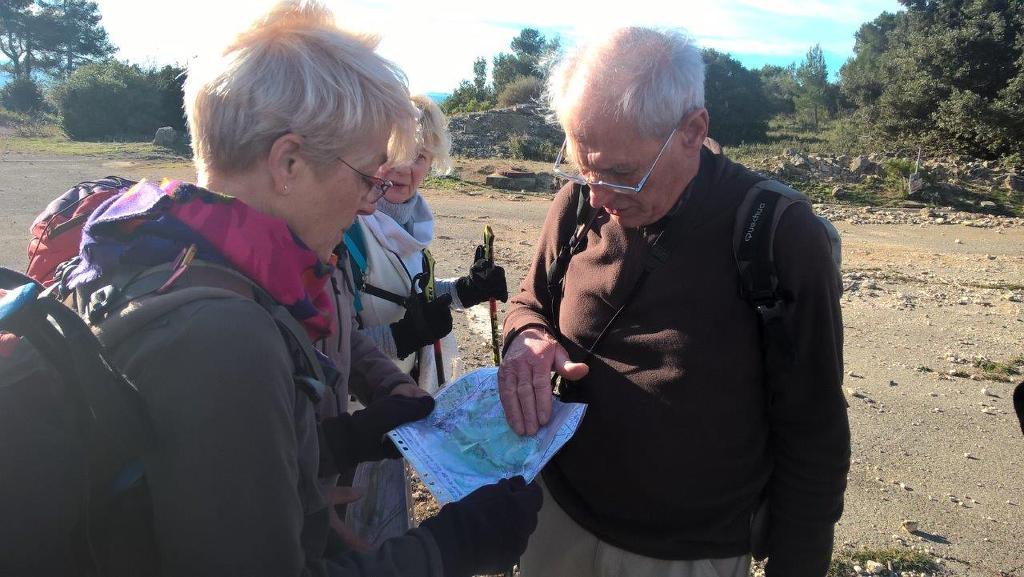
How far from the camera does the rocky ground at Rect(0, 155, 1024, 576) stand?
3422 mm

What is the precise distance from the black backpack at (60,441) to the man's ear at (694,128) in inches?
60.1

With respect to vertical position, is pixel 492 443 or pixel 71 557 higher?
pixel 71 557

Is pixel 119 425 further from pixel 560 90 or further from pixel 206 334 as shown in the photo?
pixel 560 90

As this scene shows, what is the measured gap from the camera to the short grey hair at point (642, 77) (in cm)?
196

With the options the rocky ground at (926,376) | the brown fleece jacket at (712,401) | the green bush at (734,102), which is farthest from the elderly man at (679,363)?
the green bush at (734,102)

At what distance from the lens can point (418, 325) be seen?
118 inches

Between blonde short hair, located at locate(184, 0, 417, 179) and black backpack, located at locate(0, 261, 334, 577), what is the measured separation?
44cm

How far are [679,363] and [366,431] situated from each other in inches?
32.7

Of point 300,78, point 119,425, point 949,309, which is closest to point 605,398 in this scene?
point 300,78

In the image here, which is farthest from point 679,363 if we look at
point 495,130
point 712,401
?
point 495,130

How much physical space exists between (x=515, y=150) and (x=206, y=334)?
2064 centimetres

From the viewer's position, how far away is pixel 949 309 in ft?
22.2

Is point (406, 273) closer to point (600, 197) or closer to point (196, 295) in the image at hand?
point (600, 197)

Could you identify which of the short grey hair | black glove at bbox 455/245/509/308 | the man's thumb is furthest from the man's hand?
black glove at bbox 455/245/509/308
